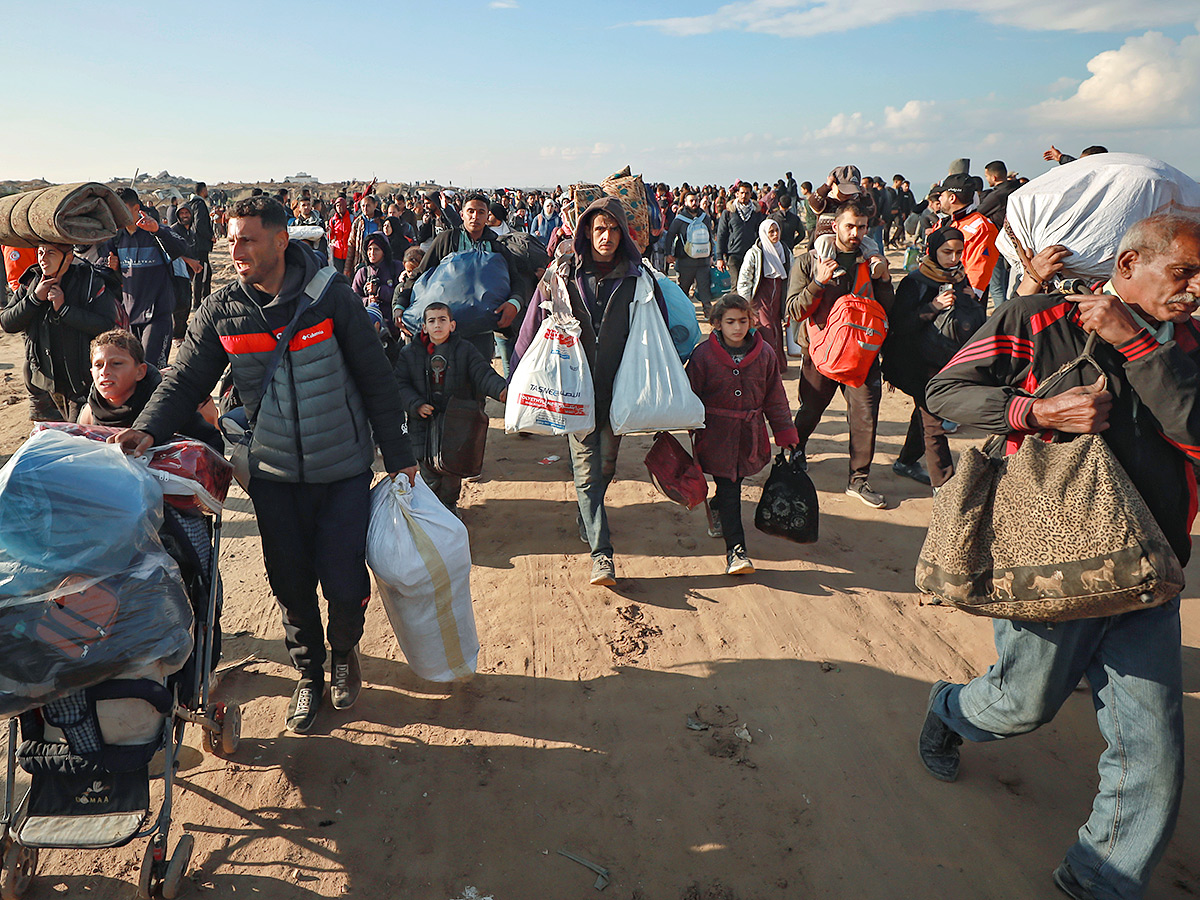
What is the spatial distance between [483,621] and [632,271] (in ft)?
7.06

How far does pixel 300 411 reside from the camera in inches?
120

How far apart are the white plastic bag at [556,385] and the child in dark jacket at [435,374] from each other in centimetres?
71

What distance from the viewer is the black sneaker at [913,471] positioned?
613 cm

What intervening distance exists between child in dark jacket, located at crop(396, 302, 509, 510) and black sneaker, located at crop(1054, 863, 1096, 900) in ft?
12.2

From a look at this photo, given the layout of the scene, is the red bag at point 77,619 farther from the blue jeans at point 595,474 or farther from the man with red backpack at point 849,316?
the man with red backpack at point 849,316

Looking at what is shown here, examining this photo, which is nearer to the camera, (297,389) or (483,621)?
(297,389)

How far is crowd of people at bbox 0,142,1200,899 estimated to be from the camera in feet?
7.34

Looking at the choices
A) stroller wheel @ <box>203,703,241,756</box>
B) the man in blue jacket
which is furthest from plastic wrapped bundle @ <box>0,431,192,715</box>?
the man in blue jacket

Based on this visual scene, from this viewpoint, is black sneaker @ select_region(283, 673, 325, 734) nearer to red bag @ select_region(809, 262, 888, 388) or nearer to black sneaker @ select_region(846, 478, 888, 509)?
red bag @ select_region(809, 262, 888, 388)

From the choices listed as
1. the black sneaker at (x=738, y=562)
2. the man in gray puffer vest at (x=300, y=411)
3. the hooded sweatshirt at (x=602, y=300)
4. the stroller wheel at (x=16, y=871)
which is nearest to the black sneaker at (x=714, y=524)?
the black sneaker at (x=738, y=562)

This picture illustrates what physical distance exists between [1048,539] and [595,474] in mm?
2629

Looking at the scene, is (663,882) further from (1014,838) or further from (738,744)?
(1014,838)

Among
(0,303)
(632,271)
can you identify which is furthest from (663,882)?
(0,303)

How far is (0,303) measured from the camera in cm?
895
